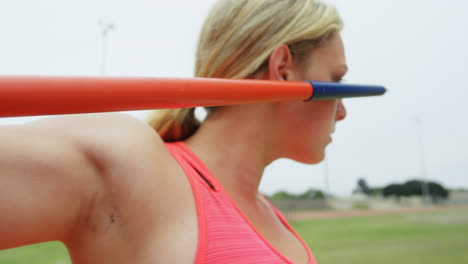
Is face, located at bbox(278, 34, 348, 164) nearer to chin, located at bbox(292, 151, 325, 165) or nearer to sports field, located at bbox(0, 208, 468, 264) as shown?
chin, located at bbox(292, 151, 325, 165)

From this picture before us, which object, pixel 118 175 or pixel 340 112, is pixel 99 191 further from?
pixel 340 112

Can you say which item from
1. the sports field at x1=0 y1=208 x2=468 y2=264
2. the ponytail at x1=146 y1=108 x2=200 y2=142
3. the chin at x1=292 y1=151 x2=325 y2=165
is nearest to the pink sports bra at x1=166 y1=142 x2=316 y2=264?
the ponytail at x1=146 y1=108 x2=200 y2=142

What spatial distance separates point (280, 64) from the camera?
64 centimetres

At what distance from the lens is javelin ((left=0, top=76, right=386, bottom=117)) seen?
9.9 inches

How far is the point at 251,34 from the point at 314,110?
170 millimetres

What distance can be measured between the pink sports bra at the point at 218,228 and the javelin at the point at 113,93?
0.15 metres

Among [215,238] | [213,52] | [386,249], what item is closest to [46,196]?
[215,238]

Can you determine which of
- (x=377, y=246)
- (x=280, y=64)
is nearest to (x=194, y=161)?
(x=280, y=64)

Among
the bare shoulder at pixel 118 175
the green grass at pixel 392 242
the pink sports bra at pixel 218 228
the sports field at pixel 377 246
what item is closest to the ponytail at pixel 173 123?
the pink sports bra at pixel 218 228

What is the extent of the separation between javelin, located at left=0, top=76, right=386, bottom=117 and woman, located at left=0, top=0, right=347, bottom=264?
0.09 meters

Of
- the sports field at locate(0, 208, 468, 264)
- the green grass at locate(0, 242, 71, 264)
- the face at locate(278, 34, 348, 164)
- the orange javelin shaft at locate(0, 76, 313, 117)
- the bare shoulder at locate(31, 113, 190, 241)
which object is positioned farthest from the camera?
the sports field at locate(0, 208, 468, 264)

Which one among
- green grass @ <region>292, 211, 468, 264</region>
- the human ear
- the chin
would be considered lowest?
green grass @ <region>292, 211, 468, 264</region>

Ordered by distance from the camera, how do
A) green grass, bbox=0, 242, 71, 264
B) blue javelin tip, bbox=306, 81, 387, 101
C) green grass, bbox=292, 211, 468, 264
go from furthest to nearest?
1. green grass, bbox=292, 211, 468, 264
2. green grass, bbox=0, 242, 71, 264
3. blue javelin tip, bbox=306, 81, 387, 101

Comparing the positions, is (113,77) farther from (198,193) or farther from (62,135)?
Answer: (198,193)
